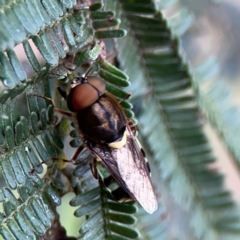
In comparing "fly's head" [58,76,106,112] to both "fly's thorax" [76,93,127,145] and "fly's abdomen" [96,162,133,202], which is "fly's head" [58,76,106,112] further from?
"fly's abdomen" [96,162,133,202]

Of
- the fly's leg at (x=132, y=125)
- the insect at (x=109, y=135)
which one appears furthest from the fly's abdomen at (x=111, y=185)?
the fly's leg at (x=132, y=125)

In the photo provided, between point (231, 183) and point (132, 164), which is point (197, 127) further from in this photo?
point (231, 183)

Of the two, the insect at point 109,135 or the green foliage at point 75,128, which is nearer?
the green foliage at point 75,128

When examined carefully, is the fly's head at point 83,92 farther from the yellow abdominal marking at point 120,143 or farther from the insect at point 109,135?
the yellow abdominal marking at point 120,143

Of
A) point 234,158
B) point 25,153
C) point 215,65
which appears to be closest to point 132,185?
point 25,153

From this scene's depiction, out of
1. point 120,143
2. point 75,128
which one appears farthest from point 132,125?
point 75,128

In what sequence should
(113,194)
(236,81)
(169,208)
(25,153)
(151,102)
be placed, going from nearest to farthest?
(25,153) < (113,194) < (151,102) < (169,208) < (236,81)
